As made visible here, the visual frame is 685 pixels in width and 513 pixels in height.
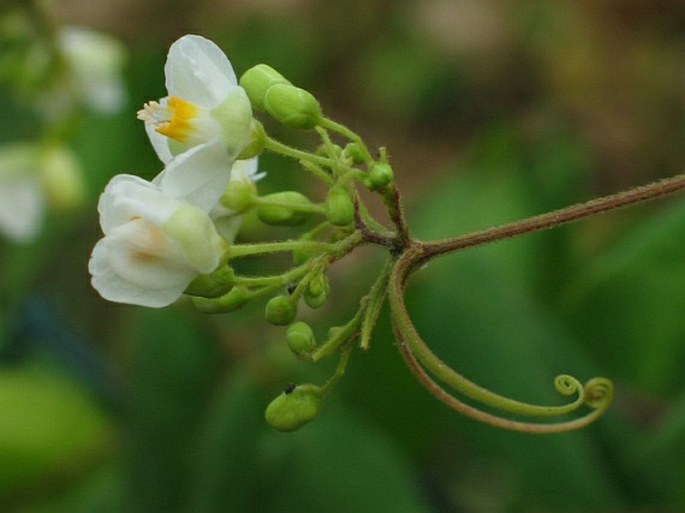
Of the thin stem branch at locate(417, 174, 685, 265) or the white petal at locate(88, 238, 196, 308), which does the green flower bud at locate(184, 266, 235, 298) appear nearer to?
the white petal at locate(88, 238, 196, 308)

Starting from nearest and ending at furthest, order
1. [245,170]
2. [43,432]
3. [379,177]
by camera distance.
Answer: [379,177] < [245,170] < [43,432]

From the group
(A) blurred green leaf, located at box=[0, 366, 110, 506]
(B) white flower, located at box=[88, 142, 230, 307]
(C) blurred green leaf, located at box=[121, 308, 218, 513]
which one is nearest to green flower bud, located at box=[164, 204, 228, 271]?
(B) white flower, located at box=[88, 142, 230, 307]

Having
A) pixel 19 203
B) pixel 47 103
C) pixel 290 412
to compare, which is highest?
pixel 290 412

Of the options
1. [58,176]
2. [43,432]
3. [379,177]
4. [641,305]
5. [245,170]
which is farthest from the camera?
[43,432]

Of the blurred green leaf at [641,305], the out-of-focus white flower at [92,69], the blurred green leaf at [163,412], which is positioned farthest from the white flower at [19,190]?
the blurred green leaf at [641,305]

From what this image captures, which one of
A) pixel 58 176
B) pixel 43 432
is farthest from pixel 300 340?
pixel 43 432

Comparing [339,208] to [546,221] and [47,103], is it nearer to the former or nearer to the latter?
[546,221]
